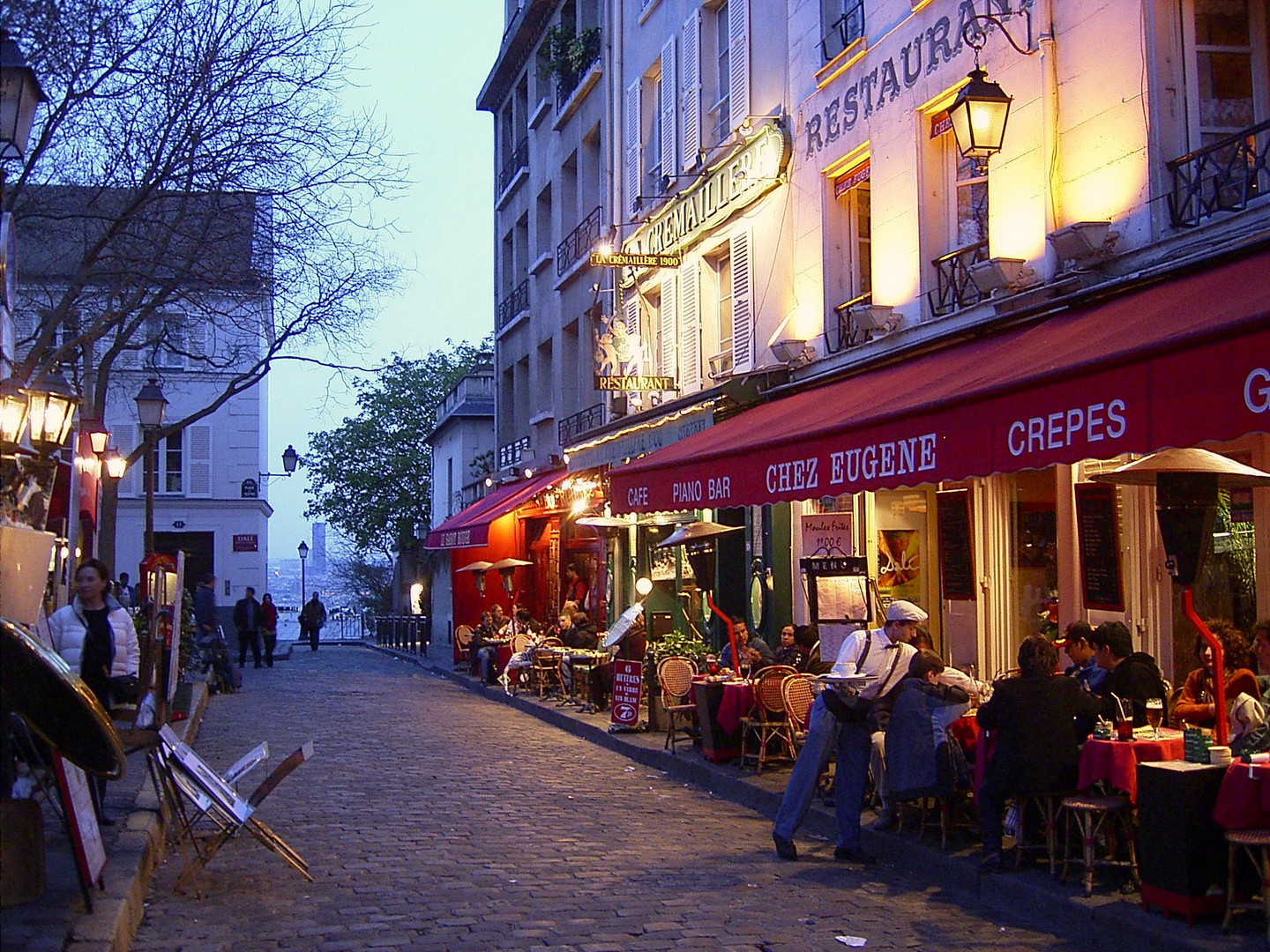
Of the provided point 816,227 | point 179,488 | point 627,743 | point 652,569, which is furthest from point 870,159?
point 179,488

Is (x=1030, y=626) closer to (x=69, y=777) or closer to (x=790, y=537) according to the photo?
(x=790, y=537)

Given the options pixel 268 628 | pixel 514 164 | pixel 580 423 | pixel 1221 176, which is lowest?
pixel 268 628

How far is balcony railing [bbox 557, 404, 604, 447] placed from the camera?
23.0 meters

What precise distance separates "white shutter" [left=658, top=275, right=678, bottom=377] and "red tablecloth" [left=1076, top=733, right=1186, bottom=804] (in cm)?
1267

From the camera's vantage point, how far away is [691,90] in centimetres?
1836

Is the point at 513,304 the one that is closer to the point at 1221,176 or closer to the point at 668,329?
the point at 668,329

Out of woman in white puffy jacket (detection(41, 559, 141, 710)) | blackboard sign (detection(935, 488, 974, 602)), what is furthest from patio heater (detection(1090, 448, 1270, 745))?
woman in white puffy jacket (detection(41, 559, 141, 710))

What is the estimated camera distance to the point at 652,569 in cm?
2075

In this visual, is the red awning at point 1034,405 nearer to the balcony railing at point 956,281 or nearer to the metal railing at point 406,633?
the balcony railing at point 956,281

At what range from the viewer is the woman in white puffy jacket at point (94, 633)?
8641mm

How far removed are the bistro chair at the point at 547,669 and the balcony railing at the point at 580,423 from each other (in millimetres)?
3857

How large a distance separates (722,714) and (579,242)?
46.5ft

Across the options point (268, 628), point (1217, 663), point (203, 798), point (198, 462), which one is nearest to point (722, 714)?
point (203, 798)

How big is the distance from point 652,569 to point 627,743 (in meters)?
7.04
